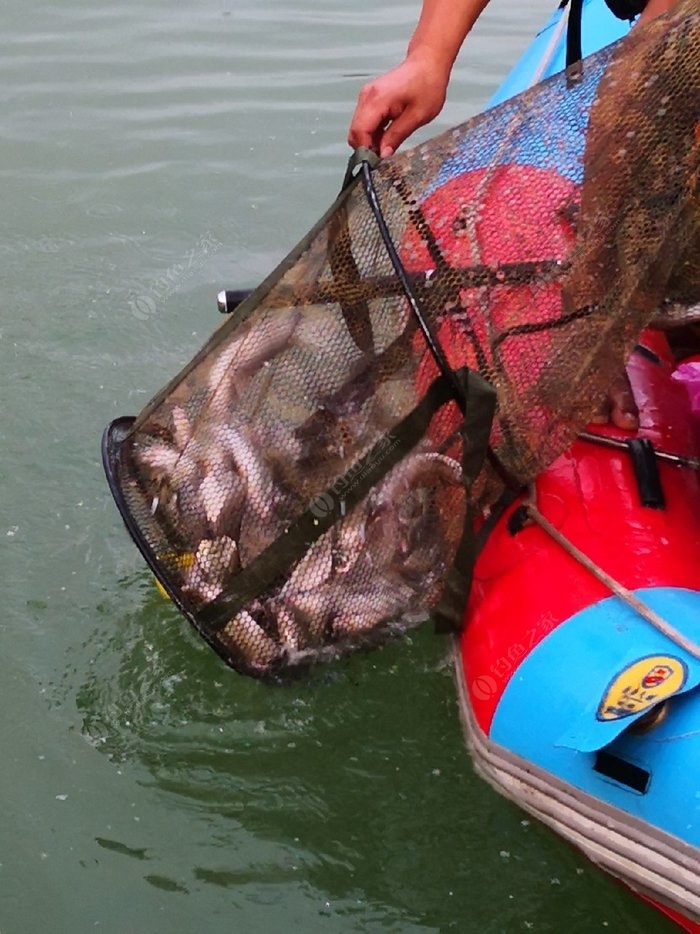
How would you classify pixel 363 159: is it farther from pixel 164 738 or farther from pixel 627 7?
pixel 164 738

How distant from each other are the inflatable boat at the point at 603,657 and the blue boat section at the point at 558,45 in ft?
5.64

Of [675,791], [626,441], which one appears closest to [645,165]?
[626,441]

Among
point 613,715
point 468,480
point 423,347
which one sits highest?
point 423,347

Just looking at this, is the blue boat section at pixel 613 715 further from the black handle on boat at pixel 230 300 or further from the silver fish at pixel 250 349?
the black handle on boat at pixel 230 300

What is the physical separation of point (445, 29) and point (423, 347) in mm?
752

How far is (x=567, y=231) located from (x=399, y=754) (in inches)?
47.1

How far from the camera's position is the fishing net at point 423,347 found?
2.06 m

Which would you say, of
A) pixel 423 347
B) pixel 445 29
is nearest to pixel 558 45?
pixel 445 29

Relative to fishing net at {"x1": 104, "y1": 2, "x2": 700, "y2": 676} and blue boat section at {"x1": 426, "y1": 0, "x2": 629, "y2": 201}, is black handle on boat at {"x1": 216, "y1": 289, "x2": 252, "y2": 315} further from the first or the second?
blue boat section at {"x1": 426, "y1": 0, "x2": 629, "y2": 201}

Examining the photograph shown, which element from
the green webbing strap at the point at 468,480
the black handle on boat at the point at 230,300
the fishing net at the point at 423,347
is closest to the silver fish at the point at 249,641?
the fishing net at the point at 423,347

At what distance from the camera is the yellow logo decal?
6.28ft

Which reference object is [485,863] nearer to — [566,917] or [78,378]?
[566,917]

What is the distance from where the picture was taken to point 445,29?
233 centimetres

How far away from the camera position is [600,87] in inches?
81.9
